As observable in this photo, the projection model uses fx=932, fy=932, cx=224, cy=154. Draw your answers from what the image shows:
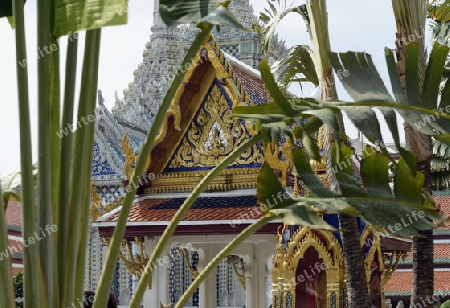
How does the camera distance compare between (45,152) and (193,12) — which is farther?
(193,12)

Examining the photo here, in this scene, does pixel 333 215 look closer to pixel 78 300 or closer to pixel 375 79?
pixel 375 79

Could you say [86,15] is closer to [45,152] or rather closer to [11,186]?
[45,152]

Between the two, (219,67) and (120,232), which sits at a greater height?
(219,67)

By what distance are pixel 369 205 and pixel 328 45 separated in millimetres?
3633

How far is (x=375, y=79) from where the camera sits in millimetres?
6344

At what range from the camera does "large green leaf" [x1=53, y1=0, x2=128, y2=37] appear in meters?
4.66

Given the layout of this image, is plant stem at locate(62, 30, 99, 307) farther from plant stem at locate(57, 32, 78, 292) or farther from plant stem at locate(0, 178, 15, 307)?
plant stem at locate(0, 178, 15, 307)

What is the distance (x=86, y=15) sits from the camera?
15.9 feet

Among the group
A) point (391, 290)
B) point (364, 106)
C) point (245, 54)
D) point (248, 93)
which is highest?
point (245, 54)

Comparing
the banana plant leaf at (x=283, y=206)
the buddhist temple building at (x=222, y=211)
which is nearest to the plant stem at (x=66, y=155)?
the banana plant leaf at (x=283, y=206)

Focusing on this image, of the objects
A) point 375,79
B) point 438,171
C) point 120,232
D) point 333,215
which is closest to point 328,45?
point 333,215

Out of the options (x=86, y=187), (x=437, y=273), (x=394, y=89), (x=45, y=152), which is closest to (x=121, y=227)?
(x=86, y=187)

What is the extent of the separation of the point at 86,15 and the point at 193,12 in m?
0.77

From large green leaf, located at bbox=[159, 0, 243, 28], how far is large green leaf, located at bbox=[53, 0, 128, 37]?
0.61m
